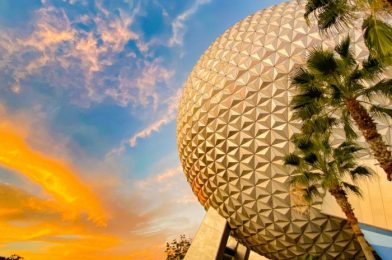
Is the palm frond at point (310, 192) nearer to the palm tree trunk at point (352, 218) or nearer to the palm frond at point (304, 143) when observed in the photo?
the palm tree trunk at point (352, 218)

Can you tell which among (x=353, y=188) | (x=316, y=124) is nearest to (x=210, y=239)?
(x=353, y=188)

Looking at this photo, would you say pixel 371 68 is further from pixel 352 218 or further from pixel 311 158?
pixel 352 218

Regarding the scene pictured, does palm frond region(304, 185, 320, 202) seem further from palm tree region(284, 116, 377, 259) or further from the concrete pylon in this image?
the concrete pylon

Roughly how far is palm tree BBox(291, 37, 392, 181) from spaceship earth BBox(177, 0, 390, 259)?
14.9 feet

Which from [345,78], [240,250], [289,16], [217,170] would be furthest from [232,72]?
[240,250]

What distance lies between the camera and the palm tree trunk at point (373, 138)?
6.89 metres

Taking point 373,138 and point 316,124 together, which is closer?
point 373,138

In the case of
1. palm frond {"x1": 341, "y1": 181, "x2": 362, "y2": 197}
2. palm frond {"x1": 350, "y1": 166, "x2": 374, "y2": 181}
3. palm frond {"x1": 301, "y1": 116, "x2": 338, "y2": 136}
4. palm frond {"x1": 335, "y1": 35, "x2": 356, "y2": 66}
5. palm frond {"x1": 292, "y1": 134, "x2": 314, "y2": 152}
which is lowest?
palm frond {"x1": 341, "y1": 181, "x2": 362, "y2": 197}

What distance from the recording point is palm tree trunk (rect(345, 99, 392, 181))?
6895 millimetres

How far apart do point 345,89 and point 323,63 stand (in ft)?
3.01

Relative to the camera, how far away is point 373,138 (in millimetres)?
7023

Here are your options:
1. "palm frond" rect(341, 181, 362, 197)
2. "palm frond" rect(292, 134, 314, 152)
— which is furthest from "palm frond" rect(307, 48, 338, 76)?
"palm frond" rect(341, 181, 362, 197)

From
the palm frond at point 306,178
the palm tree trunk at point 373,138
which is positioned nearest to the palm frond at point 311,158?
the palm frond at point 306,178

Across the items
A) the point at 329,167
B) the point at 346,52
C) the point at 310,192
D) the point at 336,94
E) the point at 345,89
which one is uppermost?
the point at 346,52
